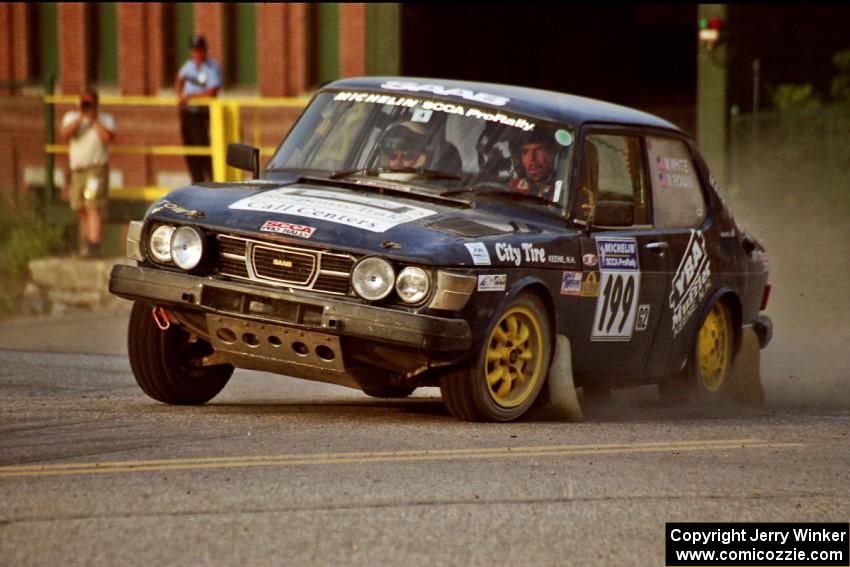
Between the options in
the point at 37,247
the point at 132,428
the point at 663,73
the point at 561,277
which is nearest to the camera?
the point at 132,428

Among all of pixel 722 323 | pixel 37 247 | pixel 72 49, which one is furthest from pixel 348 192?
pixel 72 49

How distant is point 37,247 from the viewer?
66.0 ft

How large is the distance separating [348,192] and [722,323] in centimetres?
298

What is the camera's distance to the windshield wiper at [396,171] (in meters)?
9.16

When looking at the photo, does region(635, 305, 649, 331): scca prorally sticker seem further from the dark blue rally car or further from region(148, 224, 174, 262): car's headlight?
region(148, 224, 174, 262): car's headlight

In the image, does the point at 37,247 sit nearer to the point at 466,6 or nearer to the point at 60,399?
the point at 466,6

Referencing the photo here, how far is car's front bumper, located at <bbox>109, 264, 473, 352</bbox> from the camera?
8055mm

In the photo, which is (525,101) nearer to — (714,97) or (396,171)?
(396,171)

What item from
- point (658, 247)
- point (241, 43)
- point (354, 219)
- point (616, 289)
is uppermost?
point (241, 43)

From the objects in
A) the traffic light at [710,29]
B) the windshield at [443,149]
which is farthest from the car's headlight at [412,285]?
the traffic light at [710,29]

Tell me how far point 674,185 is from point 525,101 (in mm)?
1303

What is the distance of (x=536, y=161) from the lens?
927cm

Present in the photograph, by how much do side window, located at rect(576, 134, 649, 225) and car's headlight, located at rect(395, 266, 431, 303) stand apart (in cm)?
137

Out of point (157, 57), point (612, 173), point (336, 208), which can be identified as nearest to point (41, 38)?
point (157, 57)
